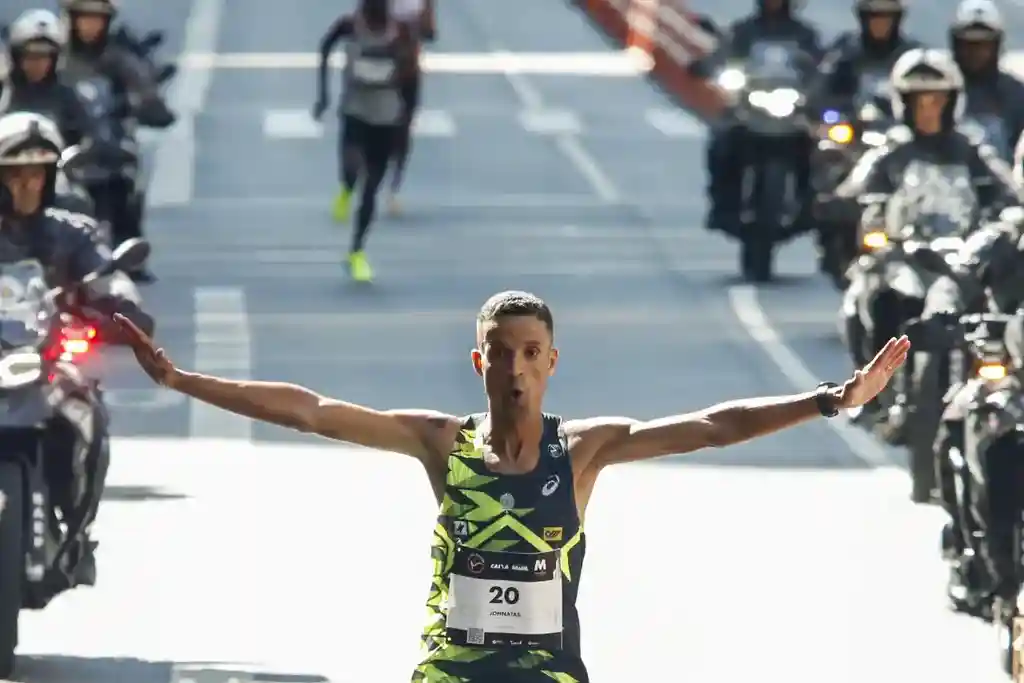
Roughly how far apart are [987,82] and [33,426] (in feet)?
36.0

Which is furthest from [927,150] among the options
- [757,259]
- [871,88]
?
[757,259]

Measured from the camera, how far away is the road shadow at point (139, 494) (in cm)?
1747

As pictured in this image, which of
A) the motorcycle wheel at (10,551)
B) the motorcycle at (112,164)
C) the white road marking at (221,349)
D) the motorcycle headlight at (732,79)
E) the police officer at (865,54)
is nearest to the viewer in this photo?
the motorcycle wheel at (10,551)

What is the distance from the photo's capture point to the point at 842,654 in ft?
43.8

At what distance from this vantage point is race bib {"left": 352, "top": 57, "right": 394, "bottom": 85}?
1033 inches

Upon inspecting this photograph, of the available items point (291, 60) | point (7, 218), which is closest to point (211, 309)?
point (7, 218)

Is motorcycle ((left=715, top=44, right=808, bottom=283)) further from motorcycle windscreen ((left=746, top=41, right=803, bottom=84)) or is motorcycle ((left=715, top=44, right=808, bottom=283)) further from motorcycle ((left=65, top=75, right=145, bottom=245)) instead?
→ motorcycle ((left=65, top=75, right=145, bottom=245))

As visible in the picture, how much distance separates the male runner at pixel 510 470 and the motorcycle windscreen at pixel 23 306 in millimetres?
4783

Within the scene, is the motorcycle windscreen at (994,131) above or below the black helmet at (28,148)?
below

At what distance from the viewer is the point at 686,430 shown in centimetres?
796

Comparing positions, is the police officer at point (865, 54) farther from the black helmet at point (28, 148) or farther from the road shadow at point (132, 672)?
the road shadow at point (132, 672)

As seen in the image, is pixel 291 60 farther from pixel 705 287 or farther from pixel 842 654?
pixel 842 654

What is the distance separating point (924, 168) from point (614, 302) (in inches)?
310

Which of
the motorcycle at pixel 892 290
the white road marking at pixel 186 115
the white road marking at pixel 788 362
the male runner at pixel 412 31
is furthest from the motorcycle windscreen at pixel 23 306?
the white road marking at pixel 186 115
